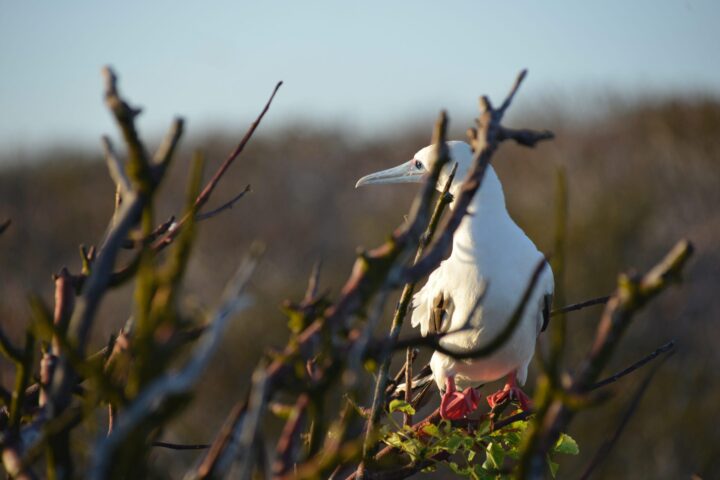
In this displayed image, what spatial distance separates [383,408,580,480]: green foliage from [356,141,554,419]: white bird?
55 cm

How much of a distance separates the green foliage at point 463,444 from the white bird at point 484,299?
21.6 inches

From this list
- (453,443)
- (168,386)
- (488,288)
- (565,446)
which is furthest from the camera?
(488,288)

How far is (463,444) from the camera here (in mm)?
1642

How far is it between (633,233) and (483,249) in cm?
1028

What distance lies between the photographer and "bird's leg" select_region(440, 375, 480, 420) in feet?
7.79

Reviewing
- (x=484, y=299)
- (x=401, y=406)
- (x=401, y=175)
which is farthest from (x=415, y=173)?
(x=401, y=406)

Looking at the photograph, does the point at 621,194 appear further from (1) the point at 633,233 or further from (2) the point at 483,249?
(2) the point at 483,249

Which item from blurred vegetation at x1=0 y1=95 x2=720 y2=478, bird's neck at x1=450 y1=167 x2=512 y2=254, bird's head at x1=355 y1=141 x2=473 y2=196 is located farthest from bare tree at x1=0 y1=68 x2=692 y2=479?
blurred vegetation at x1=0 y1=95 x2=720 y2=478

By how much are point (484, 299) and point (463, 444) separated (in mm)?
719

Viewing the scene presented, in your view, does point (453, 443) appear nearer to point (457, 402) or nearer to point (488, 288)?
point (488, 288)

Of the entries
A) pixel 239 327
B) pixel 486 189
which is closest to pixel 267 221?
pixel 239 327

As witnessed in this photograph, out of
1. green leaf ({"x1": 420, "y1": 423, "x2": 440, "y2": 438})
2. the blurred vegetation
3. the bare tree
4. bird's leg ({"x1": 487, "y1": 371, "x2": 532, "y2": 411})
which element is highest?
the bare tree

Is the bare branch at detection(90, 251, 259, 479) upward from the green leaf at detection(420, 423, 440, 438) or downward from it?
upward

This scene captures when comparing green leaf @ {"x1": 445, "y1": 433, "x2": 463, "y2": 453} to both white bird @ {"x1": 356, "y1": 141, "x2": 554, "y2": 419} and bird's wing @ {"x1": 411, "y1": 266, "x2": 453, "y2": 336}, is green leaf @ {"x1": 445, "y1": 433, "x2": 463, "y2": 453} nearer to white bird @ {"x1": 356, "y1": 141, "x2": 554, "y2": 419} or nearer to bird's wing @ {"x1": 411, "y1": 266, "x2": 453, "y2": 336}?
white bird @ {"x1": 356, "y1": 141, "x2": 554, "y2": 419}
